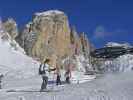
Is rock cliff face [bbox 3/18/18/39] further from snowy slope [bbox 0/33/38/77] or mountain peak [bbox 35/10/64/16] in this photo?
snowy slope [bbox 0/33/38/77]

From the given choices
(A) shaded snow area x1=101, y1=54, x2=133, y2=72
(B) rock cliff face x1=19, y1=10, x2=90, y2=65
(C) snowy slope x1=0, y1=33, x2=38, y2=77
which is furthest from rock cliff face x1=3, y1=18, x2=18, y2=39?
(A) shaded snow area x1=101, y1=54, x2=133, y2=72

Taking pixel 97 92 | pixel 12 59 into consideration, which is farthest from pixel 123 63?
pixel 97 92

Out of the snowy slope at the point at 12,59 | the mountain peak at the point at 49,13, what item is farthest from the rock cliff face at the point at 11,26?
the snowy slope at the point at 12,59

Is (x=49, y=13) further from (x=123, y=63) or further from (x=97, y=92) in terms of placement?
(x=97, y=92)

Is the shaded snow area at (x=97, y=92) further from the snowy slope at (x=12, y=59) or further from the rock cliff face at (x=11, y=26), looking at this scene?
the rock cliff face at (x=11, y=26)

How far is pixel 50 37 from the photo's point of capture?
382ft

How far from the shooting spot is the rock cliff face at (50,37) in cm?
10289

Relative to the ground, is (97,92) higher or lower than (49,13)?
lower

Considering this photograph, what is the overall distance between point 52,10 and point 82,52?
25245 mm

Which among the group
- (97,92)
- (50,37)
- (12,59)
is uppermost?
(50,37)

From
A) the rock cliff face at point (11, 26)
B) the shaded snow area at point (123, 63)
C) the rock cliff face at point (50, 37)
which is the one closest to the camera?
the shaded snow area at point (123, 63)

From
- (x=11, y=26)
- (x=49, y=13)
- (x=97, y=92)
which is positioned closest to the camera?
(x=97, y=92)

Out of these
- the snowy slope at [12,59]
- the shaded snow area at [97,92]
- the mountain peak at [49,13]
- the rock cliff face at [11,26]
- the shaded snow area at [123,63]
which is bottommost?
the shaded snow area at [97,92]

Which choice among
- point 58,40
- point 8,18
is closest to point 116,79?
point 8,18
